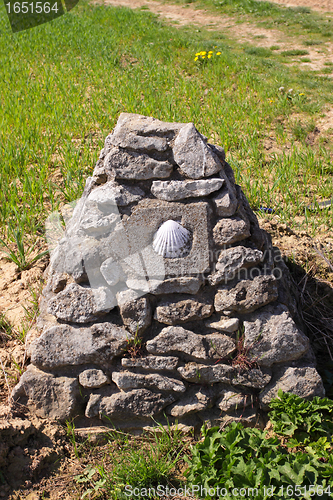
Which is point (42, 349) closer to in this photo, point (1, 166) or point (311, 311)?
point (311, 311)

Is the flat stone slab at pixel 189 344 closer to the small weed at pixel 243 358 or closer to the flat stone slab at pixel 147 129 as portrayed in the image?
the small weed at pixel 243 358

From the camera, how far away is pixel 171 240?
215 cm

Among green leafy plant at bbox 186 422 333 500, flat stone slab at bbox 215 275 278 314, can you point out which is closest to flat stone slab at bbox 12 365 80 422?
green leafy plant at bbox 186 422 333 500

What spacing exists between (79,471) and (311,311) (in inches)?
72.6

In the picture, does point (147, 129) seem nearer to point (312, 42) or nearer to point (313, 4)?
point (312, 42)

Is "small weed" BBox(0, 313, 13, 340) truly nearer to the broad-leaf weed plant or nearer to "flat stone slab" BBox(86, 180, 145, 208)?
"flat stone slab" BBox(86, 180, 145, 208)

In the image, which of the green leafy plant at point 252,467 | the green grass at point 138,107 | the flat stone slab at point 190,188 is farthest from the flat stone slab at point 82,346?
the green grass at point 138,107

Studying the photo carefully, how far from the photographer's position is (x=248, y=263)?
2.17 meters

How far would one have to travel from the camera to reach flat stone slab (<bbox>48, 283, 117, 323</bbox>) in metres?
2.19

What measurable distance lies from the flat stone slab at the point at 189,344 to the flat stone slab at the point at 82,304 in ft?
1.10

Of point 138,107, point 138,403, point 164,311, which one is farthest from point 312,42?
point 138,403

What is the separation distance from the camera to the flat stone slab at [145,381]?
214 cm

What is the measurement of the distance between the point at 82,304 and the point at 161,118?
3.66m

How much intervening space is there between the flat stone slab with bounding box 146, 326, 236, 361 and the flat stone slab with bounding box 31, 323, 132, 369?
175 mm
